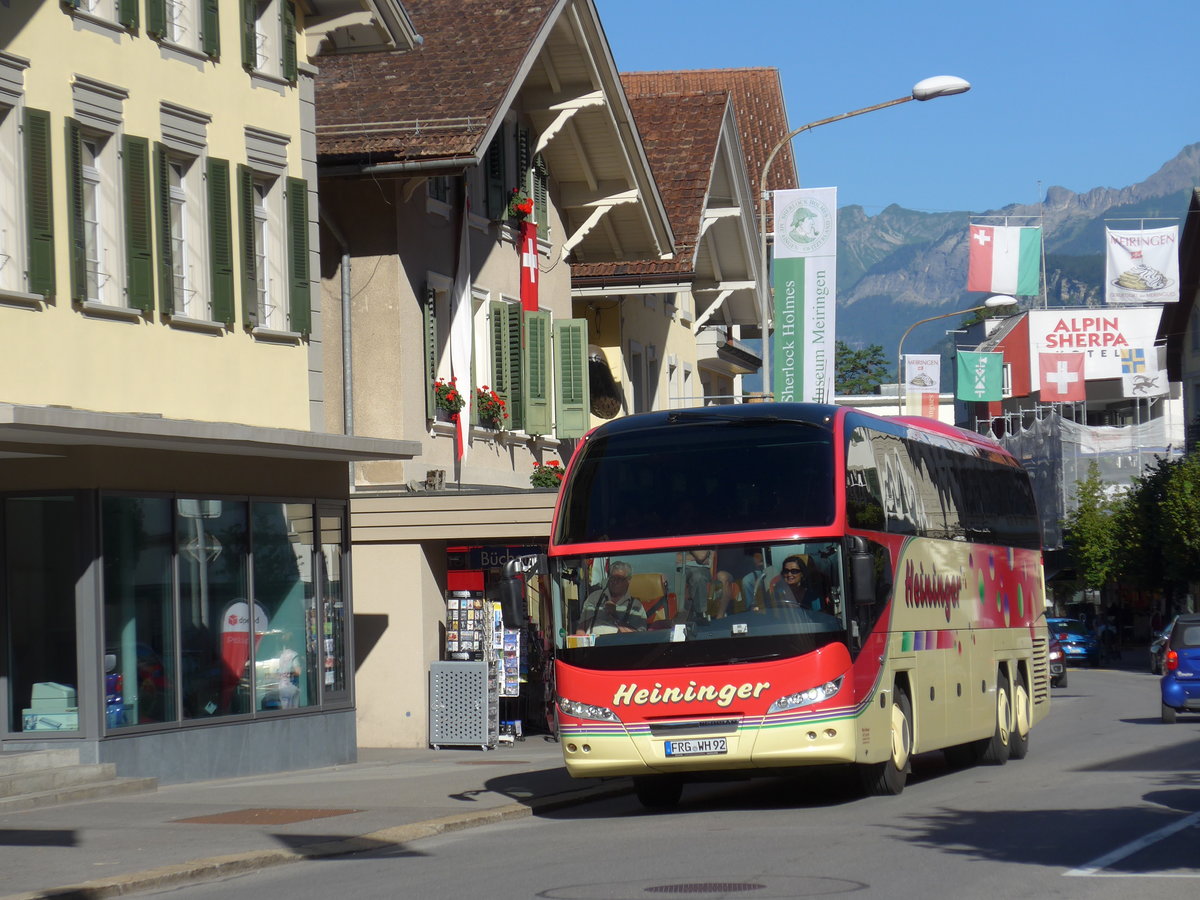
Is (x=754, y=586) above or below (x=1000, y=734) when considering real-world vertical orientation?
above

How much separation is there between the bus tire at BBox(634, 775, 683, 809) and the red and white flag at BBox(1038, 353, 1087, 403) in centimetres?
6139

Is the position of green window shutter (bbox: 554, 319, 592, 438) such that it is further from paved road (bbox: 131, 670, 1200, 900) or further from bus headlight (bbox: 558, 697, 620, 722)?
bus headlight (bbox: 558, 697, 620, 722)

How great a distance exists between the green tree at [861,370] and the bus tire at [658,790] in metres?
126

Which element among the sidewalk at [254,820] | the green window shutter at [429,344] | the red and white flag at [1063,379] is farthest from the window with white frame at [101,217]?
the red and white flag at [1063,379]

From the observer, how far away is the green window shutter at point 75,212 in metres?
17.6

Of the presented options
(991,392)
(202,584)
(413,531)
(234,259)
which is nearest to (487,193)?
(413,531)

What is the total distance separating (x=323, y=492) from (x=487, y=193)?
293 inches

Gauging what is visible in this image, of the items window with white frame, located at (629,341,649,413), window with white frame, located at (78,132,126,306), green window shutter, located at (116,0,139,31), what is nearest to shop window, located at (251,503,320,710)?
window with white frame, located at (78,132,126,306)

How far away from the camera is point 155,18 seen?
19.2 metres

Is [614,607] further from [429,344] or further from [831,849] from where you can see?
[429,344]

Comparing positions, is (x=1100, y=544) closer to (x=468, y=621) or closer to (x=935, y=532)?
(x=468, y=621)

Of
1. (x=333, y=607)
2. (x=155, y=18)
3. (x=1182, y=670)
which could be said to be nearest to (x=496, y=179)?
(x=333, y=607)

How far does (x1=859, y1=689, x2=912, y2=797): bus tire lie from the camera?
53.3 feet

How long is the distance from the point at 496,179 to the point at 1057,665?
2212 centimetres
